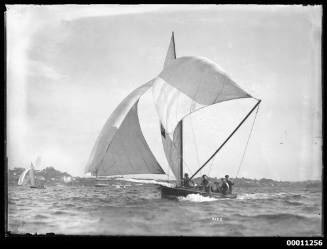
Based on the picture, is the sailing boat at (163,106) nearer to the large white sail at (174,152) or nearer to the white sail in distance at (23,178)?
the large white sail at (174,152)

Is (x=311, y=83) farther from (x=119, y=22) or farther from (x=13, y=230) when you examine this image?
(x=13, y=230)

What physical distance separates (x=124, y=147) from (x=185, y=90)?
154 inches

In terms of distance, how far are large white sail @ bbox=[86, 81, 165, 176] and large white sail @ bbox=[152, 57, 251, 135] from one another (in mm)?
1013

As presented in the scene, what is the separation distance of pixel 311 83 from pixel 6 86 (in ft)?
36.7

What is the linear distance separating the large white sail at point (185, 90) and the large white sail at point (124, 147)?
1013 millimetres

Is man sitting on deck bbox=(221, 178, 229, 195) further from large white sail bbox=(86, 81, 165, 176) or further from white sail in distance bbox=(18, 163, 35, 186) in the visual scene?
white sail in distance bbox=(18, 163, 35, 186)

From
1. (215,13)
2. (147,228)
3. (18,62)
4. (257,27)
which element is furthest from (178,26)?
(147,228)

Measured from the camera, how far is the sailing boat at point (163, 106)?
20.7 meters

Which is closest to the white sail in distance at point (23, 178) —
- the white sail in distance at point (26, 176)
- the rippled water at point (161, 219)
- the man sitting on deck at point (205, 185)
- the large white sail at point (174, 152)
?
the white sail in distance at point (26, 176)

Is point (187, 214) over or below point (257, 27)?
below

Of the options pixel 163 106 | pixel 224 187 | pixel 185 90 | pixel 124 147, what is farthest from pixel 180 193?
pixel 185 90

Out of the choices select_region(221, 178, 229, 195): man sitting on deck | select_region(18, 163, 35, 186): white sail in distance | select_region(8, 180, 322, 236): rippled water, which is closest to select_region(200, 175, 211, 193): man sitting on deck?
select_region(221, 178, 229, 195): man sitting on deck

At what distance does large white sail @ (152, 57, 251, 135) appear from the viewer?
2088 centimetres

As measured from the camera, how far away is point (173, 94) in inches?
858
